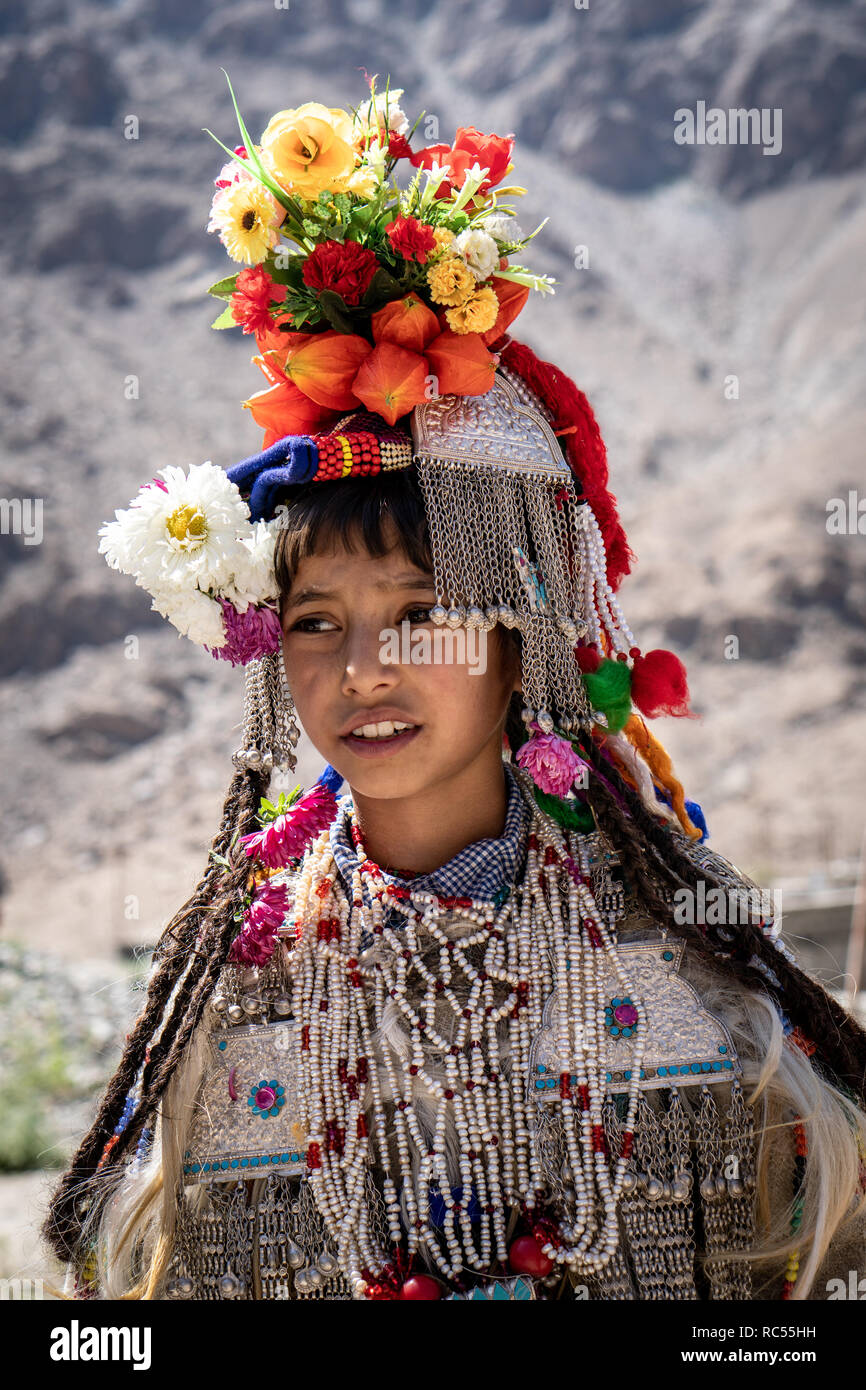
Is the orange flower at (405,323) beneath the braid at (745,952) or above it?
above

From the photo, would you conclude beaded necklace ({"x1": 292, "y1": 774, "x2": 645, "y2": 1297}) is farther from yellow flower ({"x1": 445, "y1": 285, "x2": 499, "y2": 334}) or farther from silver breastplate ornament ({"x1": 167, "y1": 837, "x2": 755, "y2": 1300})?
yellow flower ({"x1": 445, "y1": 285, "x2": 499, "y2": 334})

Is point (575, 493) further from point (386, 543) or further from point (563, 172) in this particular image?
point (563, 172)

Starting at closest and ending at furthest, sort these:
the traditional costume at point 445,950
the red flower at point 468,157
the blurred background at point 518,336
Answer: the traditional costume at point 445,950
the red flower at point 468,157
the blurred background at point 518,336

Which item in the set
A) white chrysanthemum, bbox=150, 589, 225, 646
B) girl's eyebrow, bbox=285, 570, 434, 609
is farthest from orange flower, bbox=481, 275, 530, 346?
white chrysanthemum, bbox=150, 589, 225, 646

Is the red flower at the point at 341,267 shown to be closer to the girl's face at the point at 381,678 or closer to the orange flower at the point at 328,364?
the orange flower at the point at 328,364

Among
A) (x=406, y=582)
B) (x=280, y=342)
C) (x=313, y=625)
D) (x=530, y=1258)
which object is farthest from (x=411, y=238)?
(x=530, y=1258)

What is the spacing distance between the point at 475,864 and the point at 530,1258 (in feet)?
2.23

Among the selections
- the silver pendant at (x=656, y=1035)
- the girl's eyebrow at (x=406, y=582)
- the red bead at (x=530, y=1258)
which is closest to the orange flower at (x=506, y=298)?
the girl's eyebrow at (x=406, y=582)

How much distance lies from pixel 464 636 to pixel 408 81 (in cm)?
3096

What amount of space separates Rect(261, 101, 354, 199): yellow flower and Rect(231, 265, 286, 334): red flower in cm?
17

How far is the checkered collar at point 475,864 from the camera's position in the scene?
2.50 meters

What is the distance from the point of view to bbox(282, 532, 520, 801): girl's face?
7.73 feet

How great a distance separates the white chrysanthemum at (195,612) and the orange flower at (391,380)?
463mm

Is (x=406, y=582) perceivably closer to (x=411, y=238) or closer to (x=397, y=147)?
(x=411, y=238)
